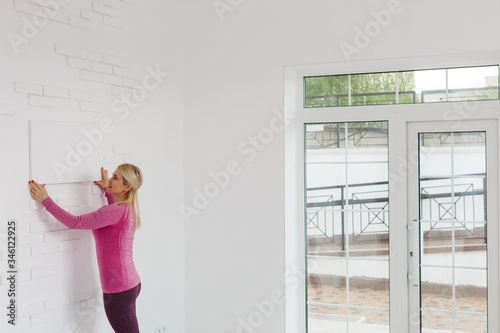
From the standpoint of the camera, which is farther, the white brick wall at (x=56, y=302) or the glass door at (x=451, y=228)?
the glass door at (x=451, y=228)

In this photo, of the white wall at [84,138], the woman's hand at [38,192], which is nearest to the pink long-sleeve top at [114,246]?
the white wall at [84,138]

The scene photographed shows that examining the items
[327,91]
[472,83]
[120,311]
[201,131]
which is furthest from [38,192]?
[472,83]

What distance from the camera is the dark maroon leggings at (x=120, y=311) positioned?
3.29 metres

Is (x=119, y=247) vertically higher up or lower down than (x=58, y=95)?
lower down

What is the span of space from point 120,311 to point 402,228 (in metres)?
1.99

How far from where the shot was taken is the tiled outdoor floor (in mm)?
3738

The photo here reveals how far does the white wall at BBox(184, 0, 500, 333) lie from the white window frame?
9 centimetres

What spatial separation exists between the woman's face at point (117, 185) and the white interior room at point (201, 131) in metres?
0.15

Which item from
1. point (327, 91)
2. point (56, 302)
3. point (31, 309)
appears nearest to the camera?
point (31, 309)

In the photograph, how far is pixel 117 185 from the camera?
3361 mm

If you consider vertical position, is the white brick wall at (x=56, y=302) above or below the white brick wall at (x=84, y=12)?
below

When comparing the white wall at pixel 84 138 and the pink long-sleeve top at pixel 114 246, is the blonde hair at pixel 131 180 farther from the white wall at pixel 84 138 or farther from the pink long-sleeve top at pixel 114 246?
the white wall at pixel 84 138

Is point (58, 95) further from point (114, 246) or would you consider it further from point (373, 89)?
point (373, 89)

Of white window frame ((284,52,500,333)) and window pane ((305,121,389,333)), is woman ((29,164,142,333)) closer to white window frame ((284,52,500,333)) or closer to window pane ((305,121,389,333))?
white window frame ((284,52,500,333))
